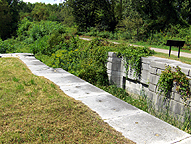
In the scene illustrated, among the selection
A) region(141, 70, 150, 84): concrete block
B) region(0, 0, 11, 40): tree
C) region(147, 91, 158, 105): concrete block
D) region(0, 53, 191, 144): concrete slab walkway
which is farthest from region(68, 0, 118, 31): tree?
region(0, 53, 191, 144): concrete slab walkway

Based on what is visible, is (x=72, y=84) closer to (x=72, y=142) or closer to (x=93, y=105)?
(x=93, y=105)

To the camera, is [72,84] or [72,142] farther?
[72,84]

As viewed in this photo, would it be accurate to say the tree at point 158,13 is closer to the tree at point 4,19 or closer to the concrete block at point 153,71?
the concrete block at point 153,71

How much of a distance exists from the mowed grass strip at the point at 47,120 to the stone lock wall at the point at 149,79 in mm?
2571

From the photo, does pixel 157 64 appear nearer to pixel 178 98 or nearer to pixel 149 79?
pixel 149 79

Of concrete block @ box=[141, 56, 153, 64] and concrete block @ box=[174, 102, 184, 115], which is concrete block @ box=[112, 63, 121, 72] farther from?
concrete block @ box=[174, 102, 184, 115]

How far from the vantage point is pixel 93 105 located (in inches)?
158

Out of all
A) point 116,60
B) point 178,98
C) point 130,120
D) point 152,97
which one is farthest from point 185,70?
point 116,60

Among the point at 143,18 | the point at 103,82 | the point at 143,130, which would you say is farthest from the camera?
the point at 143,18

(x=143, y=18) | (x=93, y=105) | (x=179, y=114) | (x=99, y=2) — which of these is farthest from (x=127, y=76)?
(x=99, y=2)

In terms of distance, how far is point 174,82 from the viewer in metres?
4.89

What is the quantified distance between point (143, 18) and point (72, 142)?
58.1 feet

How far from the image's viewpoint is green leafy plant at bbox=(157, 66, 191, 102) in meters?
4.62

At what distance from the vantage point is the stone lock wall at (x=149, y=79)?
4.89 m
